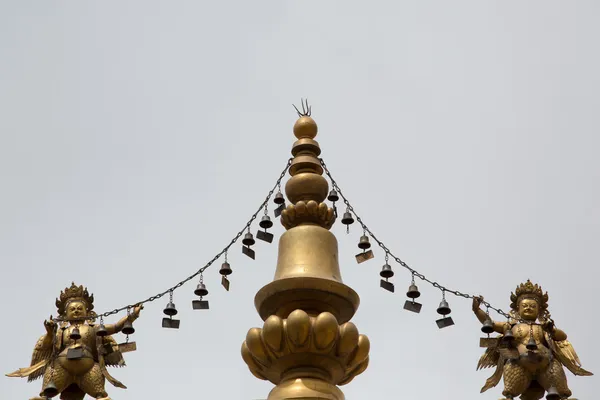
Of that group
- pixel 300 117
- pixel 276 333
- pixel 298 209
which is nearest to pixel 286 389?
pixel 276 333

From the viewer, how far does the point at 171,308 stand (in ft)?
87.2

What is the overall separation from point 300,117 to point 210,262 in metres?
2.53

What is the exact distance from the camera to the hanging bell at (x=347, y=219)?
2709 centimetres

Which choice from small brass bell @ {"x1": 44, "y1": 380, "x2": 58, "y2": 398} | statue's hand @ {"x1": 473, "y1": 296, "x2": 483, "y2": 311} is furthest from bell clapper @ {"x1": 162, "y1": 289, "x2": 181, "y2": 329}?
statue's hand @ {"x1": 473, "y1": 296, "x2": 483, "y2": 311}

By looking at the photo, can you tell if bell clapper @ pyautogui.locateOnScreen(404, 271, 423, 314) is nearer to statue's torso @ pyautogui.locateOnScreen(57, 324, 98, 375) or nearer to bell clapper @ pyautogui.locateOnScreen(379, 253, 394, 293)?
bell clapper @ pyautogui.locateOnScreen(379, 253, 394, 293)

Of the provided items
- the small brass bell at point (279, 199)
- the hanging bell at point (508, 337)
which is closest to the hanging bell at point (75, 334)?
the small brass bell at point (279, 199)

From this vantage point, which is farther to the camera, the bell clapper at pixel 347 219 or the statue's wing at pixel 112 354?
→ the bell clapper at pixel 347 219

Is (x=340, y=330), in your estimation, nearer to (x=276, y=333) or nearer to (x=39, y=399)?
(x=276, y=333)

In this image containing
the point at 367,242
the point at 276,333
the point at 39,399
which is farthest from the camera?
the point at 367,242

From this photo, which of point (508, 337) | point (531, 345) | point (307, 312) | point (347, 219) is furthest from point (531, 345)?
point (347, 219)

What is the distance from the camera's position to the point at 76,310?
26281 mm

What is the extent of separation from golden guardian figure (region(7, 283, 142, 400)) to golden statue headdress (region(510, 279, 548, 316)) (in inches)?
210

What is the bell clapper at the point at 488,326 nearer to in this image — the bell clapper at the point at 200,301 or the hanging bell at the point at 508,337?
the hanging bell at the point at 508,337

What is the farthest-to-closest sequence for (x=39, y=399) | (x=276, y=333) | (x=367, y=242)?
(x=367, y=242) → (x=39, y=399) → (x=276, y=333)
